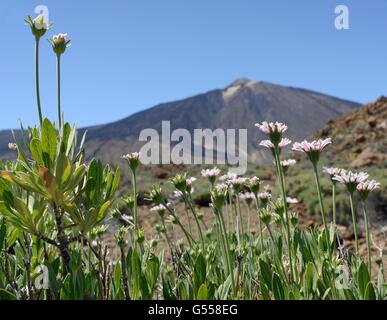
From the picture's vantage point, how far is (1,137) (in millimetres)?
121750

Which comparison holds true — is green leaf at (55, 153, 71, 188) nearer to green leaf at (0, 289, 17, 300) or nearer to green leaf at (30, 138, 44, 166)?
green leaf at (30, 138, 44, 166)

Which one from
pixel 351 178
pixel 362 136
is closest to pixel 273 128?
pixel 351 178

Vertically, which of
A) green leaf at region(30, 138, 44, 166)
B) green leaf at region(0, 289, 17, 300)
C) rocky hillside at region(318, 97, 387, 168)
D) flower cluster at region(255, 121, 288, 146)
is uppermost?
rocky hillside at region(318, 97, 387, 168)

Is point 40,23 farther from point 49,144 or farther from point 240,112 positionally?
point 240,112

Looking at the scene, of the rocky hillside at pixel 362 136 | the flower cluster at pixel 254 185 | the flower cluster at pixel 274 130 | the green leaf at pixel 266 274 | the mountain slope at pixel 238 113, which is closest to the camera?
the green leaf at pixel 266 274

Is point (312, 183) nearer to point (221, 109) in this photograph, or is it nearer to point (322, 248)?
point (322, 248)

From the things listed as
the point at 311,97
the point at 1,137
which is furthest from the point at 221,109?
the point at 1,137

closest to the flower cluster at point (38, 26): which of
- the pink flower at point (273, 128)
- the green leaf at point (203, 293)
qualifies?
the pink flower at point (273, 128)

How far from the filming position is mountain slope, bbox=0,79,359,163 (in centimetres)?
11669

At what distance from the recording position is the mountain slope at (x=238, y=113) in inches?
4594

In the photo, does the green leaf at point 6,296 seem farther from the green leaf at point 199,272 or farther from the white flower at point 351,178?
the white flower at point 351,178

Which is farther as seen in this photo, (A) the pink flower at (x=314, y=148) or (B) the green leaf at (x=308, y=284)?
(A) the pink flower at (x=314, y=148)

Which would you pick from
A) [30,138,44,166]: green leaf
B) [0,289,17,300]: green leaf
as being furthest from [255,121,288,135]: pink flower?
[0,289,17,300]: green leaf
